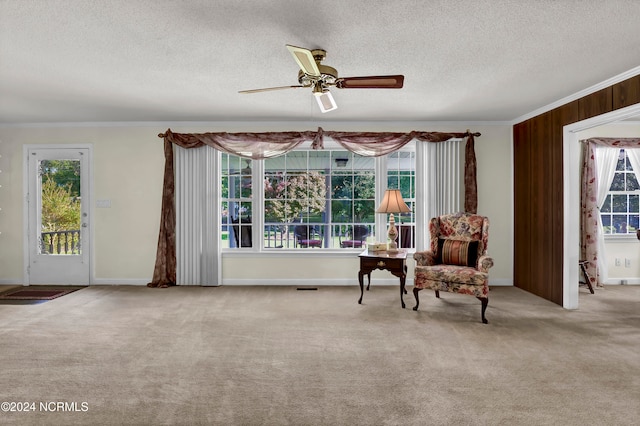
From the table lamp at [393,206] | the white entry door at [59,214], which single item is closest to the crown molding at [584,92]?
the table lamp at [393,206]

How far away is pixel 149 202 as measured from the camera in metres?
5.68

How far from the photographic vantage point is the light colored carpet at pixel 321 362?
7.29ft

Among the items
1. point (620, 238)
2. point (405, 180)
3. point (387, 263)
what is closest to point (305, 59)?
point (387, 263)

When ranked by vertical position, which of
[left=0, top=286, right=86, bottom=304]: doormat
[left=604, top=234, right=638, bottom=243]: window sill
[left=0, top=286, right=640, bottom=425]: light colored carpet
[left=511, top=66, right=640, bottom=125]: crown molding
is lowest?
[left=0, top=286, right=640, bottom=425]: light colored carpet

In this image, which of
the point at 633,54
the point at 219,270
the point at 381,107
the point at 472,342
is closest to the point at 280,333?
the point at 472,342

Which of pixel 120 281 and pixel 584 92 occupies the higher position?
pixel 584 92

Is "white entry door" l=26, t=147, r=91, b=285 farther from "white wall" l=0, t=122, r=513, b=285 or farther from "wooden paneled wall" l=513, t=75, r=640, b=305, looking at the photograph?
"wooden paneled wall" l=513, t=75, r=640, b=305

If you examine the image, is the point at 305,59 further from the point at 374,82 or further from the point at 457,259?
the point at 457,259

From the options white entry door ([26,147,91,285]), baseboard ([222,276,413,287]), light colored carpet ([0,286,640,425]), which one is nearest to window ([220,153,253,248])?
baseboard ([222,276,413,287])

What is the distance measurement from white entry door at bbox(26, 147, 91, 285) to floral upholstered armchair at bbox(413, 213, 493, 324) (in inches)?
188

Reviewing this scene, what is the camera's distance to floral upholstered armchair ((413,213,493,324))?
13.1 ft

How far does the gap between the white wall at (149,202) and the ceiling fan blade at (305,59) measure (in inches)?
113

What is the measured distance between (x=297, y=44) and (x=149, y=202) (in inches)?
149

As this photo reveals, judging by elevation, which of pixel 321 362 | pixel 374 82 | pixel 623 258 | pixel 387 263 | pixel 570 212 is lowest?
pixel 321 362
